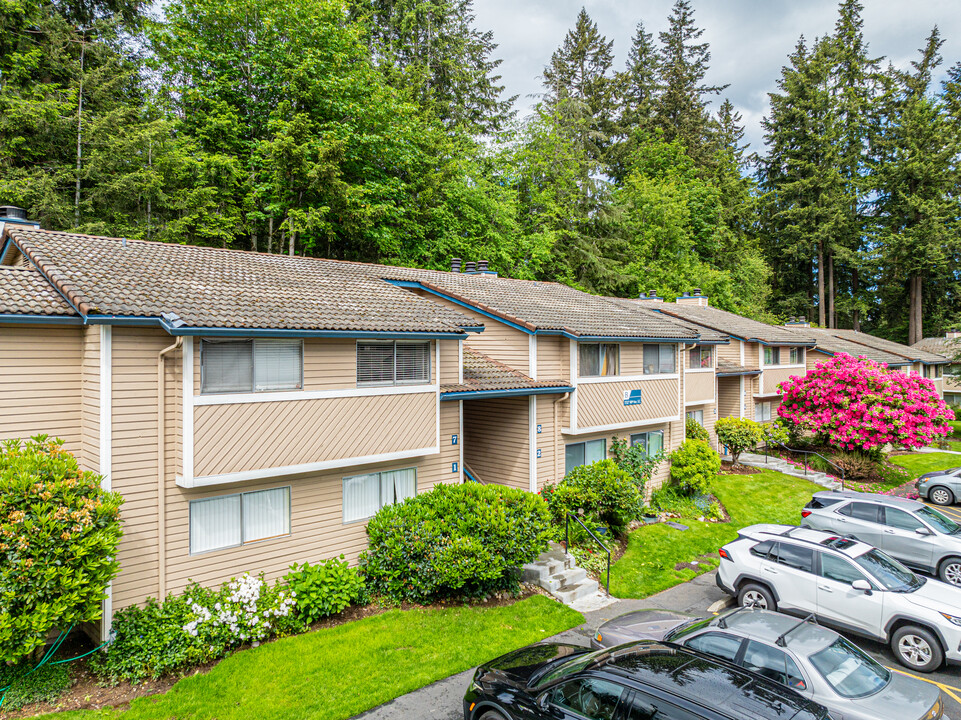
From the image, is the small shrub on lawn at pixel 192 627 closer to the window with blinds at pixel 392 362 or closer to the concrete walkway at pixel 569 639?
the concrete walkway at pixel 569 639

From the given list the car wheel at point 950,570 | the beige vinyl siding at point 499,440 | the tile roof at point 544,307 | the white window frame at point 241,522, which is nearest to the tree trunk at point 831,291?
the tile roof at point 544,307

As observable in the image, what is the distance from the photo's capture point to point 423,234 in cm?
2800

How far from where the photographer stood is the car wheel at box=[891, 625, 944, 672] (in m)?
8.93

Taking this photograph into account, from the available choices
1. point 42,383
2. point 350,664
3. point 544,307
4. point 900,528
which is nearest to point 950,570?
point 900,528

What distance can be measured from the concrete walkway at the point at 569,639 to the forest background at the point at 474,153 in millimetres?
18861

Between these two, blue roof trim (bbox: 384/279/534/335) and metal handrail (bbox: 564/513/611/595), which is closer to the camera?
metal handrail (bbox: 564/513/611/595)

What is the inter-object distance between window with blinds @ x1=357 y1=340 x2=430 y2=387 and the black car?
261 inches

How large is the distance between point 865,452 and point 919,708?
67.5 feet

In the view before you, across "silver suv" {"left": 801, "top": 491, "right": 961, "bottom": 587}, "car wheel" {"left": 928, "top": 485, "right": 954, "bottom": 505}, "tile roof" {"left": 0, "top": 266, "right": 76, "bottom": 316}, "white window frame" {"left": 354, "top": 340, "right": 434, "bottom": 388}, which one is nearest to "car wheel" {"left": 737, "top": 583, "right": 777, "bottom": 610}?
"silver suv" {"left": 801, "top": 491, "right": 961, "bottom": 587}

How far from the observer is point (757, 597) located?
1089 cm

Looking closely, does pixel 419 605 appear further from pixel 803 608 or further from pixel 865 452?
pixel 865 452

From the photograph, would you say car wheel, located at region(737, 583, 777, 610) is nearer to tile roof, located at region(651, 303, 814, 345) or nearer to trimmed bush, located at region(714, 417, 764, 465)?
trimmed bush, located at region(714, 417, 764, 465)

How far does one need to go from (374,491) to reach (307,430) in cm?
236

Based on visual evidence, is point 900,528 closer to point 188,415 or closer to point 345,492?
point 345,492
